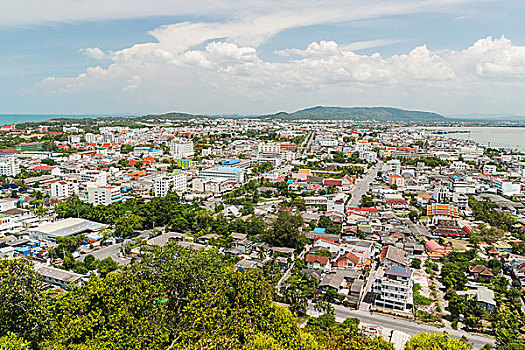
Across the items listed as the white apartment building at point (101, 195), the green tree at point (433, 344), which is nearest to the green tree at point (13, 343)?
the green tree at point (433, 344)

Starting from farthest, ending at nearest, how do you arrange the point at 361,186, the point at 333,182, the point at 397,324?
the point at 361,186, the point at 333,182, the point at 397,324

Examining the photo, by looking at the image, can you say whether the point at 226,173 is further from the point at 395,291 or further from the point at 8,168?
the point at 395,291

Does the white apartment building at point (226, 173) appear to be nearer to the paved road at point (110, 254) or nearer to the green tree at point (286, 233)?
the green tree at point (286, 233)

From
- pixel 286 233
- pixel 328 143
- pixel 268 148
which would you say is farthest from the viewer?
pixel 328 143

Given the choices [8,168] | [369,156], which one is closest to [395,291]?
[8,168]

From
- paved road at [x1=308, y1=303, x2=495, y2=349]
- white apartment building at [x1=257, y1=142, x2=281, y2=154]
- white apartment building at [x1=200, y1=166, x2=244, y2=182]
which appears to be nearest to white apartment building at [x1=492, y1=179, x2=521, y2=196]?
white apartment building at [x1=200, y1=166, x2=244, y2=182]

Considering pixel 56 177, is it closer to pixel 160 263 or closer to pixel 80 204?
pixel 80 204
